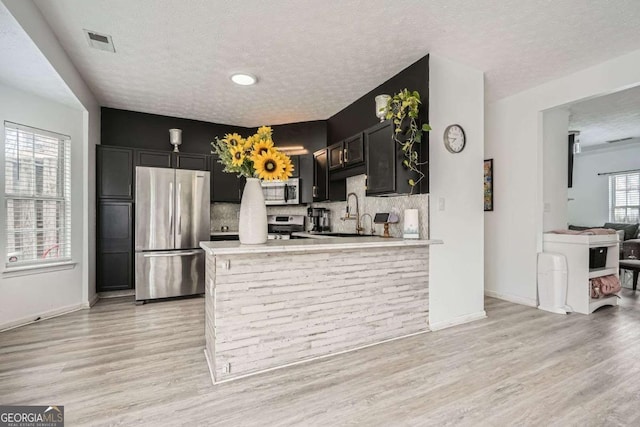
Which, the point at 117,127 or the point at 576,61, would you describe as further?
the point at 117,127

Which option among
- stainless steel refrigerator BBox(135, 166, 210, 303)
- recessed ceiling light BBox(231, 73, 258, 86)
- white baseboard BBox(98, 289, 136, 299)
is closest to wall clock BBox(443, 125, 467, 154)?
recessed ceiling light BBox(231, 73, 258, 86)

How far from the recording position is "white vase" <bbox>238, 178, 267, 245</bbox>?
2.36 metres

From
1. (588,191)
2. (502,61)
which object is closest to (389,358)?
(502,61)

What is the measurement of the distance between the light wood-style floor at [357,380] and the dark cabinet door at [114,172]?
6.15 ft

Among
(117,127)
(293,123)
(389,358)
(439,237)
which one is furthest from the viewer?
(293,123)

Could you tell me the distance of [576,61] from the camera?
10.5 ft

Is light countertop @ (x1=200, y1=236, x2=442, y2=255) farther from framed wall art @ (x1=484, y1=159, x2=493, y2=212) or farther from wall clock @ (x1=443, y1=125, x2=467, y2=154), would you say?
framed wall art @ (x1=484, y1=159, x2=493, y2=212)

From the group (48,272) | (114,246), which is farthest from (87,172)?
(48,272)

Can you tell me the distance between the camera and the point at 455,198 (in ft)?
10.7

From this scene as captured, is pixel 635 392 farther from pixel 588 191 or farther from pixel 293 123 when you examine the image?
pixel 588 191

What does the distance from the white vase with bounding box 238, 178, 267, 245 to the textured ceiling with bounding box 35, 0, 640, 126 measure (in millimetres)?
1387

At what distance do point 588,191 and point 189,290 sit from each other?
29.3 feet

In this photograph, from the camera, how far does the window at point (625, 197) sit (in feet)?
21.7
